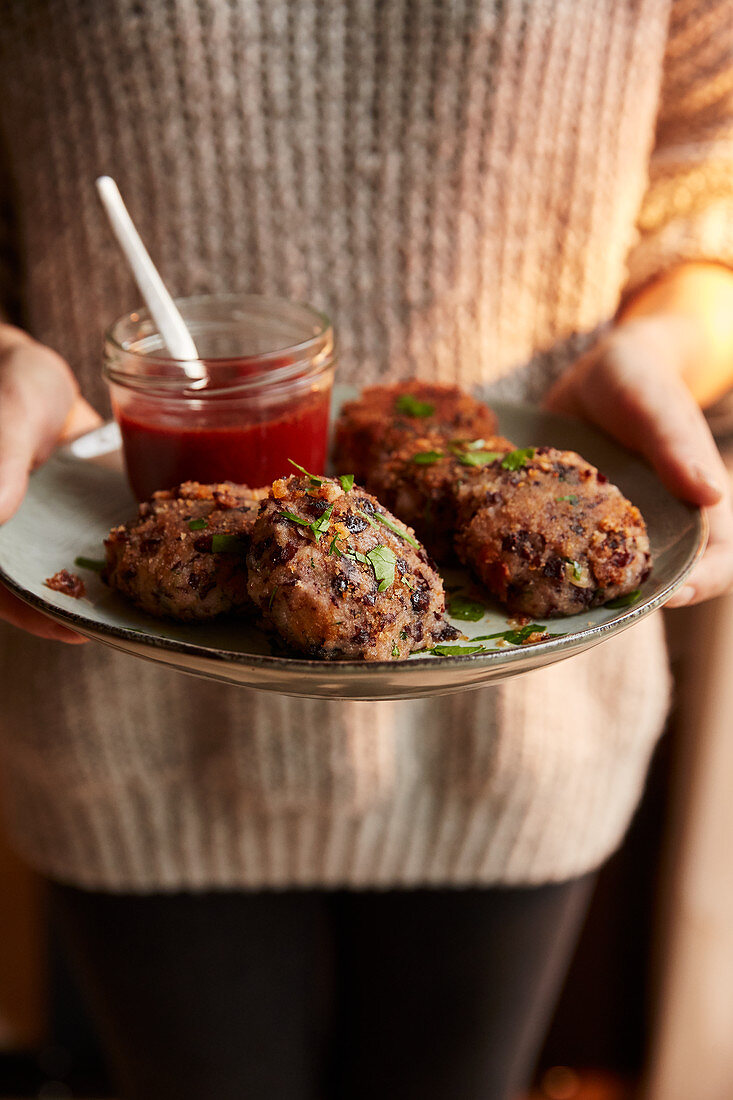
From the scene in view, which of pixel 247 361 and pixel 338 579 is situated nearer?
pixel 338 579

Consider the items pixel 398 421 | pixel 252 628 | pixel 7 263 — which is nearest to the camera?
pixel 252 628

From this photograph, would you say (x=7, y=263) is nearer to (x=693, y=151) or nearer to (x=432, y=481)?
(x=432, y=481)

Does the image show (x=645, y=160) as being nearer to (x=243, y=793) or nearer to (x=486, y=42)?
(x=486, y=42)

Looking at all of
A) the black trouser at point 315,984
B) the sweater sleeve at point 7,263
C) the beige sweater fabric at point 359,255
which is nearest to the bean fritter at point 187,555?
the beige sweater fabric at point 359,255

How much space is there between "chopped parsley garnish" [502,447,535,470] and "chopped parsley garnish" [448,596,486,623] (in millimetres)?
185

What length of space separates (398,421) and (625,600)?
45cm

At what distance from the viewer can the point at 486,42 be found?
54.6 inches

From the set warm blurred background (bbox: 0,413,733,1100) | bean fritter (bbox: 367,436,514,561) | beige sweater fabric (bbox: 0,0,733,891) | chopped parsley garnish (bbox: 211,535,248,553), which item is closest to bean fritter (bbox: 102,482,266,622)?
chopped parsley garnish (bbox: 211,535,248,553)

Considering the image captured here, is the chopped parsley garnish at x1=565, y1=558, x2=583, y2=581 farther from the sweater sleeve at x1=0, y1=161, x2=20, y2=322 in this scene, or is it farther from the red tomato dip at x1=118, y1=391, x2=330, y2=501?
the sweater sleeve at x1=0, y1=161, x2=20, y2=322

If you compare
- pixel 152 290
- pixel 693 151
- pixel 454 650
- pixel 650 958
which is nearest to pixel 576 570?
pixel 454 650

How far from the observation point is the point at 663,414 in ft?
4.06

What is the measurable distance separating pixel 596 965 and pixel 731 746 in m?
0.78

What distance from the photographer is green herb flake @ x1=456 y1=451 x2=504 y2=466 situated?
1.22 metres

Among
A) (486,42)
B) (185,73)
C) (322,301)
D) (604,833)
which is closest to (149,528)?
(322,301)
